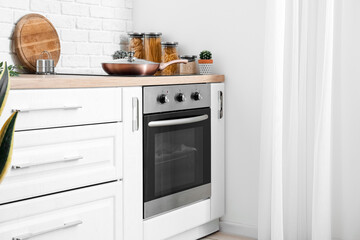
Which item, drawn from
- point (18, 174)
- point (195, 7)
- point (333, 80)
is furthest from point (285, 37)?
point (18, 174)

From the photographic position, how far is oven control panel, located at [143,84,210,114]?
260 cm

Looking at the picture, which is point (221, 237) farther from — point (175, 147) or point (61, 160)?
point (61, 160)

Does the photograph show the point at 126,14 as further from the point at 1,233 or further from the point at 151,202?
the point at 1,233

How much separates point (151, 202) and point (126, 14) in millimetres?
1402

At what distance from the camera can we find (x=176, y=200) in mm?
2805

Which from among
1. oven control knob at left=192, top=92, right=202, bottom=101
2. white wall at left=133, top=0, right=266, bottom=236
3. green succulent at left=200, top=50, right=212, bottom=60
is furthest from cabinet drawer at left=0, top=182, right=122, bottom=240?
green succulent at left=200, top=50, right=212, bottom=60

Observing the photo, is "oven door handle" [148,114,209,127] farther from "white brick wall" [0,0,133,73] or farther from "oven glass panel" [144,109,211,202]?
"white brick wall" [0,0,133,73]

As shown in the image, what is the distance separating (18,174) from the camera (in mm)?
2002

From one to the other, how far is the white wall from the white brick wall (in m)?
0.45

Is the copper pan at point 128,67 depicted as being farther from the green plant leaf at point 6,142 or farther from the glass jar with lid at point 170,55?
the green plant leaf at point 6,142

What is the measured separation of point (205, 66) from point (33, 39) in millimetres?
993

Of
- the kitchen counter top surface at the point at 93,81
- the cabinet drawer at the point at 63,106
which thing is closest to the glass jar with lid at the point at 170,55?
the kitchen counter top surface at the point at 93,81

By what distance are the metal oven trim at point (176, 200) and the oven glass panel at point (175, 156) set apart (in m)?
0.02

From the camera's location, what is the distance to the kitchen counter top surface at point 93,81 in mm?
2023
